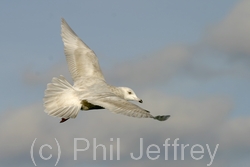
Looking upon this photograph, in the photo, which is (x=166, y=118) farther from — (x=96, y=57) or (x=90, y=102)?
(x=96, y=57)

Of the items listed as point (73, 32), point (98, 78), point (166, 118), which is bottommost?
point (166, 118)

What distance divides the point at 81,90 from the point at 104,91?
806 mm

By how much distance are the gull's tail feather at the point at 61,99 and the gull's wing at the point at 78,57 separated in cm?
202

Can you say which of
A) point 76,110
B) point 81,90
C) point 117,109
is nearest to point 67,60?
point 81,90

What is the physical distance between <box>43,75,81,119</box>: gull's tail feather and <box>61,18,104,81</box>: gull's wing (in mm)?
2021

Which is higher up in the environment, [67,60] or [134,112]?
[67,60]

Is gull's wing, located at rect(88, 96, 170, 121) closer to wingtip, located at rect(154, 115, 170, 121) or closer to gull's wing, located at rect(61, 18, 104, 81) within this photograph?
wingtip, located at rect(154, 115, 170, 121)

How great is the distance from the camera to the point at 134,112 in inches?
659

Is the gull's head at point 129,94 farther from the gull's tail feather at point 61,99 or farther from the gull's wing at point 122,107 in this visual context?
the gull's wing at point 122,107

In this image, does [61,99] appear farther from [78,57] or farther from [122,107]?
[78,57]

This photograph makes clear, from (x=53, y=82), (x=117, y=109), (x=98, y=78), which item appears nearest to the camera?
(x=117, y=109)

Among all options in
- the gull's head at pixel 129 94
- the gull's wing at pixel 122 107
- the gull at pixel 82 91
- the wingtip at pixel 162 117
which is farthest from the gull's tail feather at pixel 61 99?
the wingtip at pixel 162 117

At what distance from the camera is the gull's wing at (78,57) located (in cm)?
2192

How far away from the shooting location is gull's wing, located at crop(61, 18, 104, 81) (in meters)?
21.9
